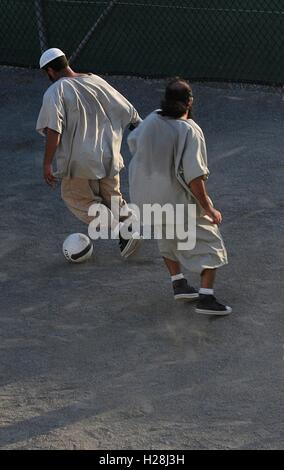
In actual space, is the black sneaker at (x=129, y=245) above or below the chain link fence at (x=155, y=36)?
below

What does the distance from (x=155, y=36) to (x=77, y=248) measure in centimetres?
502

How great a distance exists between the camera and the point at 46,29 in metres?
12.8

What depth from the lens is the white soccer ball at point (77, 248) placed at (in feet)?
26.1

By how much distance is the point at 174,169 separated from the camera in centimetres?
683

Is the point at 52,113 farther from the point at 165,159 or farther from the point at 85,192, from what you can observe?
the point at 165,159

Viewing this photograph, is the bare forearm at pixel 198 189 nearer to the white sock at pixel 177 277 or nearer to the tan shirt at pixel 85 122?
the white sock at pixel 177 277

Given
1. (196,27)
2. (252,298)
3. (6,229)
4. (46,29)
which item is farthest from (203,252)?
(46,29)

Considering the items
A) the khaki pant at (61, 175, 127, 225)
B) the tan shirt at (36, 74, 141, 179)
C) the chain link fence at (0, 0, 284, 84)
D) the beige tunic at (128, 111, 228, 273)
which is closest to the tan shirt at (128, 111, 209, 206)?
the beige tunic at (128, 111, 228, 273)

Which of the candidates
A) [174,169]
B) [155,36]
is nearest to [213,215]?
[174,169]

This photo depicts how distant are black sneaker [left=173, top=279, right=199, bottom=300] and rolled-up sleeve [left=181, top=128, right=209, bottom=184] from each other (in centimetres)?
79

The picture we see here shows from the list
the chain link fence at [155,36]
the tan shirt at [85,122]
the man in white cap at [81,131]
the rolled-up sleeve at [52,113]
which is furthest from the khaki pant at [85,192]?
the chain link fence at [155,36]

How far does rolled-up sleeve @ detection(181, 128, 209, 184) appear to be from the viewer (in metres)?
6.64

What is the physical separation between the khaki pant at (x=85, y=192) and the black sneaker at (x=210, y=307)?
1.38 meters

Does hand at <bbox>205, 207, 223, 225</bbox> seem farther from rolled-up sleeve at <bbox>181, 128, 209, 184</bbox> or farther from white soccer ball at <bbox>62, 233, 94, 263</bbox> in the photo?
white soccer ball at <bbox>62, 233, 94, 263</bbox>
